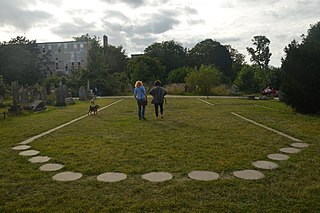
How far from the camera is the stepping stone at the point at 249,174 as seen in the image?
14.2ft

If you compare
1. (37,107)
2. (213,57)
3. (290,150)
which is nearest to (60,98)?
(37,107)

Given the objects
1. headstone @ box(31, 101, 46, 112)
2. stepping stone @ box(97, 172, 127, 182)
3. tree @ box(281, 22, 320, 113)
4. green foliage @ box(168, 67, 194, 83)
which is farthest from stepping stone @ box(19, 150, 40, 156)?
green foliage @ box(168, 67, 194, 83)

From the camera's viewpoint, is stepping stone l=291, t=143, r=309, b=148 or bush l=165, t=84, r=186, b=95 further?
bush l=165, t=84, r=186, b=95

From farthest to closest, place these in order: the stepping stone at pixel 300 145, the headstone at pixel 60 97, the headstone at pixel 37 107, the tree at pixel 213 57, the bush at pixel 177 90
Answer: the tree at pixel 213 57
the bush at pixel 177 90
the headstone at pixel 60 97
the headstone at pixel 37 107
the stepping stone at pixel 300 145

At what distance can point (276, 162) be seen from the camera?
521 centimetres

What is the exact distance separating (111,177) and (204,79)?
101 feet

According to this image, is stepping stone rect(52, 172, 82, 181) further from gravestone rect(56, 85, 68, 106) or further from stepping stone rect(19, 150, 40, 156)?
gravestone rect(56, 85, 68, 106)

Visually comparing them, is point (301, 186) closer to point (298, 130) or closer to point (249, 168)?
point (249, 168)

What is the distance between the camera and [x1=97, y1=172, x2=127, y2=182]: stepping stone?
14.1 ft

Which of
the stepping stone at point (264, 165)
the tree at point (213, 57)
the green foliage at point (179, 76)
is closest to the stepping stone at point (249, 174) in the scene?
the stepping stone at point (264, 165)

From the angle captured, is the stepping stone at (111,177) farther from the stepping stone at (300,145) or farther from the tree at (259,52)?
the tree at (259,52)

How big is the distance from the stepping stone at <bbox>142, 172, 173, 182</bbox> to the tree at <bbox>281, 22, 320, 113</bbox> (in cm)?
1091

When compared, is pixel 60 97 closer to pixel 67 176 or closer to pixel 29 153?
pixel 29 153

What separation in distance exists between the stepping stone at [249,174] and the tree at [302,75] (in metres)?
10.0
